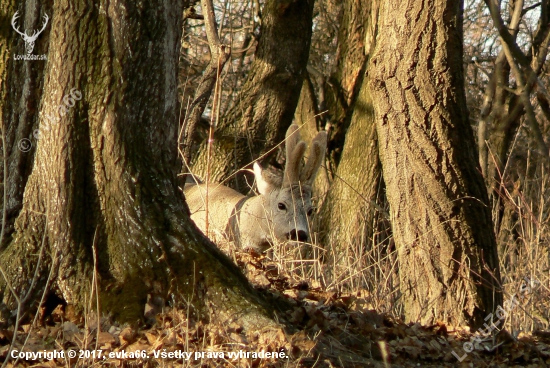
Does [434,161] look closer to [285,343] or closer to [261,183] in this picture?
[285,343]

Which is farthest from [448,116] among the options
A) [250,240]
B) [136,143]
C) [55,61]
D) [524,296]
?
[250,240]

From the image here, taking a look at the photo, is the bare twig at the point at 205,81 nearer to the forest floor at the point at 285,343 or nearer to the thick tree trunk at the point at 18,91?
the thick tree trunk at the point at 18,91

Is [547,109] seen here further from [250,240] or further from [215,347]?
[215,347]

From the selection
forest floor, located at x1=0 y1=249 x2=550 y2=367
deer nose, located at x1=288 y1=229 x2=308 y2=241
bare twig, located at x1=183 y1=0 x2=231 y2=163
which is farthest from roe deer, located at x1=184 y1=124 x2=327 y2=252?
forest floor, located at x1=0 y1=249 x2=550 y2=367

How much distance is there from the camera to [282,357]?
13.0 feet

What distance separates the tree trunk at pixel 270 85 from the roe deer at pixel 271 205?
1.20 metres

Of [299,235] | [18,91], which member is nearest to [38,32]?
[18,91]

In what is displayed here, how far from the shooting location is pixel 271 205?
349 inches

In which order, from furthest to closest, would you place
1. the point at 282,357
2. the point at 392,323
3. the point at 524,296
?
the point at 524,296, the point at 392,323, the point at 282,357

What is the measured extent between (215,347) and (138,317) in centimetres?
47

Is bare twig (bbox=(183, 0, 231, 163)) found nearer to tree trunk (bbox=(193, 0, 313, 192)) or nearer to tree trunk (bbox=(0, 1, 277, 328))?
tree trunk (bbox=(193, 0, 313, 192))

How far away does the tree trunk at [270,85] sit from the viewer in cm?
1034

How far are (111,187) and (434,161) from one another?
7.44 ft

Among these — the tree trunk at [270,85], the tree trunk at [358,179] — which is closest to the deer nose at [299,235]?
the tree trunk at [358,179]
